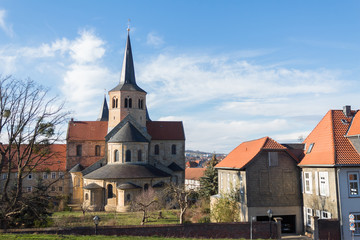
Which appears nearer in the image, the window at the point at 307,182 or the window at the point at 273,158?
the window at the point at 307,182

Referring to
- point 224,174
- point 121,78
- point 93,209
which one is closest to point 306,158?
point 224,174

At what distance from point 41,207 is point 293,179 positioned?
2011cm

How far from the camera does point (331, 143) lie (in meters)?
23.4

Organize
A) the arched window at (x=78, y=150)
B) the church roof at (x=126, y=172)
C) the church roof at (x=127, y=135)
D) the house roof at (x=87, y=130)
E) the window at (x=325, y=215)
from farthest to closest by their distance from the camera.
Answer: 1. the house roof at (x=87, y=130)
2. the arched window at (x=78, y=150)
3. the church roof at (x=127, y=135)
4. the church roof at (x=126, y=172)
5. the window at (x=325, y=215)

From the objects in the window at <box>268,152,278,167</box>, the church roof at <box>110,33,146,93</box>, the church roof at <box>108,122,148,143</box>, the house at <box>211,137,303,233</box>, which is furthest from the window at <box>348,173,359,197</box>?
the church roof at <box>110,33,146,93</box>

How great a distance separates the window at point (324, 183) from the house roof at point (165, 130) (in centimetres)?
3436

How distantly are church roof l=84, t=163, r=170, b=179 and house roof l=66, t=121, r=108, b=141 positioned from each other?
10.2m

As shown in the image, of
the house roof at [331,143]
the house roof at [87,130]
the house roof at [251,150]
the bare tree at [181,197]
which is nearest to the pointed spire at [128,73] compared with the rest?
the house roof at [87,130]

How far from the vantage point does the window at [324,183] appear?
2242 cm

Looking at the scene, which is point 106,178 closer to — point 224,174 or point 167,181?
point 167,181

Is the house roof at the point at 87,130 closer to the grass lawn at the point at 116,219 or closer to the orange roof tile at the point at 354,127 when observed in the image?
the grass lawn at the point at 116,219

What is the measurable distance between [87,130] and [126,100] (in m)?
8.94

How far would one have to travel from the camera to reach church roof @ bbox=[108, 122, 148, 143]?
148ft

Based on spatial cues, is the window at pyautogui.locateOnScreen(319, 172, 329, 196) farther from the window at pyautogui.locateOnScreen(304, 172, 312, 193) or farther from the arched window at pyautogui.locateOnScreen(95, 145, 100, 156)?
the arched window at pyautogui.locateOnScreen(95, 145, 100, 156)
